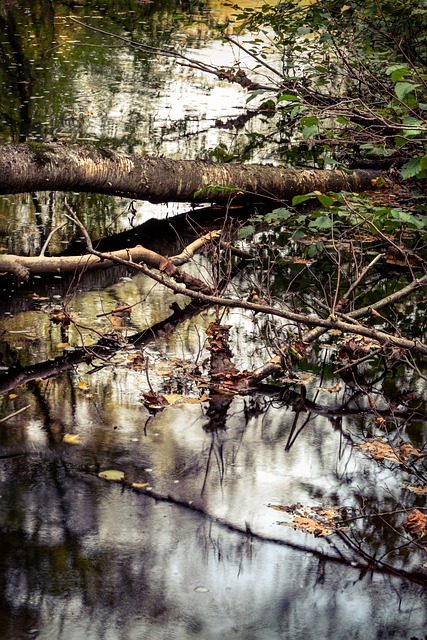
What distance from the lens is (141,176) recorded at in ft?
30.5

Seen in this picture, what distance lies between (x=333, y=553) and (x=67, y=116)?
964 cm

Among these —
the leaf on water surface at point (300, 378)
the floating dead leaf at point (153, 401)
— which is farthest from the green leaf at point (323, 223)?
the floating dead leaf at point (153, 401)

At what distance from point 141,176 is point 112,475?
4798mm

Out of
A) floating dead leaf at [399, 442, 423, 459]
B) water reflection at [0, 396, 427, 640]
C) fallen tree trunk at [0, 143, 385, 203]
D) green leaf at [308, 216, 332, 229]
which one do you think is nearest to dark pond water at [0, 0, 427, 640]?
water reflection at [0, 396, 427, 640]

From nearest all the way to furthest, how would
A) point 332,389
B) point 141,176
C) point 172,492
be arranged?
point 172,492
point 332,389
point 141,176

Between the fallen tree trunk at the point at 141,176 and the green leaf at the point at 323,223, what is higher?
the green leaf at the point at 323,223

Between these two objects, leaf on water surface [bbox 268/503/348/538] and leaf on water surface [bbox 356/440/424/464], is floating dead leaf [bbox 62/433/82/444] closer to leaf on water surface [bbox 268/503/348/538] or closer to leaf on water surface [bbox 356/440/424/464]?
leaf on water surface [bbox 268/503/348/538]

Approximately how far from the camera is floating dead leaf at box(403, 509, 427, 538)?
180 inches

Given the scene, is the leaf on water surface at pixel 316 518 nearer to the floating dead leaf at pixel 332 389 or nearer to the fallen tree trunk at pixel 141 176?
the floating dead leaf at pixel 332 389

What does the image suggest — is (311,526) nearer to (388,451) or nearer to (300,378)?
(388,451)

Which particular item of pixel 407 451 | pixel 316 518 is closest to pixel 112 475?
pixel 316 518

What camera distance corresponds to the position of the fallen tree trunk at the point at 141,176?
28.4 feet

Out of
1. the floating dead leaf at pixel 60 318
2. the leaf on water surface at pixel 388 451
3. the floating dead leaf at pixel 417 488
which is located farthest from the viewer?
the floating dead leaf at pixel 60 318

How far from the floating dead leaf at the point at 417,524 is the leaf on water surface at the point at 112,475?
→ 147cm
